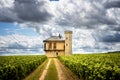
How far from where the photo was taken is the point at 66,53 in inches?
4035

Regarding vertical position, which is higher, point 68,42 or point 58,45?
point 68,42

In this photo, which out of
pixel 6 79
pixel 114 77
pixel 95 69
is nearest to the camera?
pixel 114 77

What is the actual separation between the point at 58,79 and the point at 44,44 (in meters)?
79.3

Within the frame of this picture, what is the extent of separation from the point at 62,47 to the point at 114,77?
286 feet

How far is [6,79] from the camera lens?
24047mm

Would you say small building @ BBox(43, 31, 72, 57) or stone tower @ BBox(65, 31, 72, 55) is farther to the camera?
small building @ BBox(43, 31, 72, 57)

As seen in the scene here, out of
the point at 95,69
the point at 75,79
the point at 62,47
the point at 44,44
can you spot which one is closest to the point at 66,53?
the point at 62,47

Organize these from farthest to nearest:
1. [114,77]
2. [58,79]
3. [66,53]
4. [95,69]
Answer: [66,53]
[58,79]
[95,69]
[114,77]

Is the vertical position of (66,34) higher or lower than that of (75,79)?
higher

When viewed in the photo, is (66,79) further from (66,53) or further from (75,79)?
(66,53)

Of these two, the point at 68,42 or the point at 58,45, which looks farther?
the point at 58,45

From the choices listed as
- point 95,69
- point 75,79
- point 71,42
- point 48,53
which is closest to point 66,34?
point 71,42

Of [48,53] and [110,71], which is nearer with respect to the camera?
[110,71]

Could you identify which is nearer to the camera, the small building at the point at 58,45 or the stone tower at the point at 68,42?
the stone tower at the point at 68,42
